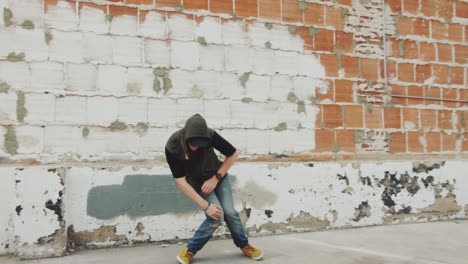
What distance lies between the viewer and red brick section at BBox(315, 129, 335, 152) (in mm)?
4957

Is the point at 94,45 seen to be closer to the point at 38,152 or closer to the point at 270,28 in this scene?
the point at 38,152

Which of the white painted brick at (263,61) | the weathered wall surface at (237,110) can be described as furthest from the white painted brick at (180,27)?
the white painted brick at (263,61)

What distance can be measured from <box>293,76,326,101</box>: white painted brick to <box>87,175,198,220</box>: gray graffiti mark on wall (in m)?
1.80

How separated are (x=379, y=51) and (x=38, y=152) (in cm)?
409

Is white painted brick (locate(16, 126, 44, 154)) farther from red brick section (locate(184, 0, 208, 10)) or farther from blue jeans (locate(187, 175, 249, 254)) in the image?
red brick section (locate(184, 0, 208, 10))

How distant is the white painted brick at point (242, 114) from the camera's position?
4.63 m

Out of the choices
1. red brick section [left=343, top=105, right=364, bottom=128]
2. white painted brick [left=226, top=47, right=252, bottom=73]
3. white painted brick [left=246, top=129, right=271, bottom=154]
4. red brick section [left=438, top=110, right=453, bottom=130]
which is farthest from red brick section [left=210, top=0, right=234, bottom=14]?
red brick section [left=438, top=110, right=453, bottom=130]

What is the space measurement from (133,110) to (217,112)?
2.92ft

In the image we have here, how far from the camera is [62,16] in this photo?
4.10m

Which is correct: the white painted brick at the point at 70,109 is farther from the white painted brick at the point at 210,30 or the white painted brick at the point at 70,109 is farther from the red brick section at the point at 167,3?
the white painted brick at the point at 210,30

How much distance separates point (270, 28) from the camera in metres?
4.86

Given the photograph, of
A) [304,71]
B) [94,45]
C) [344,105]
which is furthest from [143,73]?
[344,105]

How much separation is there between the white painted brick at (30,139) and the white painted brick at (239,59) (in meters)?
2.02

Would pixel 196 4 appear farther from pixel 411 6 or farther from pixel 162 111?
pixel 411 6
